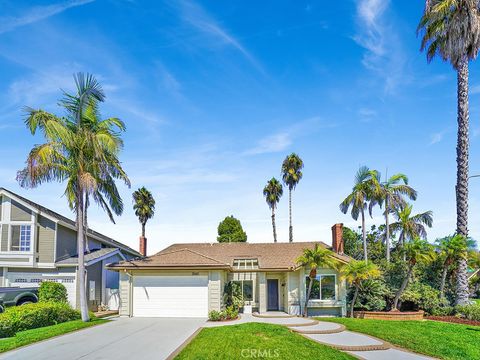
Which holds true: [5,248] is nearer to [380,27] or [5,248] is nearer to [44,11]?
[44,11]

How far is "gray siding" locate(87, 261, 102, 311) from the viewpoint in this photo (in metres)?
23.2

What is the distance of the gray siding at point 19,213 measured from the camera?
23.1 metres

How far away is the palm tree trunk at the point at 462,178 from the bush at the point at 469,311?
58 cm

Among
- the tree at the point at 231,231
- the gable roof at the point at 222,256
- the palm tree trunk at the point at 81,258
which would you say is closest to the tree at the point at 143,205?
the tree at the point at 231,231

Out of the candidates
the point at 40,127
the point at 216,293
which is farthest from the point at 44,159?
the point at 216,293

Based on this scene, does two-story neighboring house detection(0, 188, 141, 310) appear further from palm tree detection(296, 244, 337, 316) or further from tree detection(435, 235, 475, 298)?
tree detection(435, 235, 475, 298)

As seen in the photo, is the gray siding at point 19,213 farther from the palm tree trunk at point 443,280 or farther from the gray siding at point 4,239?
the palm tree trunk at point 443,280

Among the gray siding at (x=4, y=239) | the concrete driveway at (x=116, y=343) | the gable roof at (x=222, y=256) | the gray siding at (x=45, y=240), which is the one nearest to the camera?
the concrete driveway at (x=116, y=343)

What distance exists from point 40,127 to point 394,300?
19585mm

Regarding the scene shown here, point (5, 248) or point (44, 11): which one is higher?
point (44, 11)

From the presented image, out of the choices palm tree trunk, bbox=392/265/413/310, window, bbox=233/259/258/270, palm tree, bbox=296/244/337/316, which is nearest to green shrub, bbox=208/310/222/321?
window, bbox=233/259/258/270

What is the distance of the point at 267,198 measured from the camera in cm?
4412

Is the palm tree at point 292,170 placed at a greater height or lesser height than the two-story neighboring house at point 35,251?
greater

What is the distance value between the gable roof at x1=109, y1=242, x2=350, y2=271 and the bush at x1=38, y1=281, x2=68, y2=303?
9.77ft
